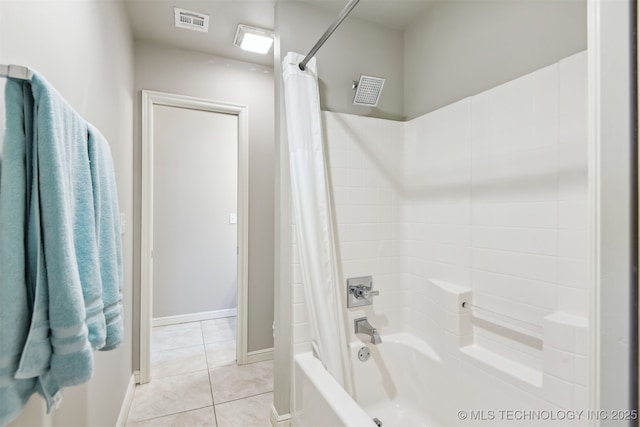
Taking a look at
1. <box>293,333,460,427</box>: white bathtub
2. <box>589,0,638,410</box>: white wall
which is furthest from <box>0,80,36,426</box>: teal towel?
<box>293,333,460,427</box>: white bathtub

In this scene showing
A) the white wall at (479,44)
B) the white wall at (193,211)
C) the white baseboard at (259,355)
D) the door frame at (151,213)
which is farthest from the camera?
the white wall at (193,211)

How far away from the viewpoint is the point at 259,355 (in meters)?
2.47

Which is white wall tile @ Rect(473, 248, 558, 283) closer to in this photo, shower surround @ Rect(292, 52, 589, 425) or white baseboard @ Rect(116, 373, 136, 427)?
shower surround @ Rect(292, 52, 589, 425)

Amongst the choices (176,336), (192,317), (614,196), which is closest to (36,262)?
(614,196)

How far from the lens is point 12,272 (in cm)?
53

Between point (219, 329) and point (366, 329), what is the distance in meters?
2.10

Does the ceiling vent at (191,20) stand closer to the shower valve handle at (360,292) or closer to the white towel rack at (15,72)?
the white towel rack at (15,72)

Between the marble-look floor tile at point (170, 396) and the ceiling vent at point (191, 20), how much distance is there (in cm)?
255

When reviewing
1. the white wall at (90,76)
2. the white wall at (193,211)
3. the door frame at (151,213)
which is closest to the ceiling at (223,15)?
the white wall at (90,76)

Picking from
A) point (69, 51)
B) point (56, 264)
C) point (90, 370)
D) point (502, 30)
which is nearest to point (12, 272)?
point (56, 264)

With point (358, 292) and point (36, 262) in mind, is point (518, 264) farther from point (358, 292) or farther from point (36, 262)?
point (36, 262)

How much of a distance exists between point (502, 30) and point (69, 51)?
1797 mm

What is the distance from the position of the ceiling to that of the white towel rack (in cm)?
160

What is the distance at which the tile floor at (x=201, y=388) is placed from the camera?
1.80 meters
